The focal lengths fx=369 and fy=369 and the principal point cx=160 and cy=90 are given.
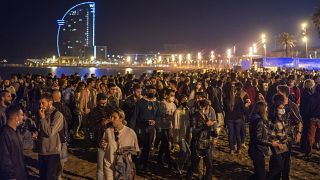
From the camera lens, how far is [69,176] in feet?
26.7

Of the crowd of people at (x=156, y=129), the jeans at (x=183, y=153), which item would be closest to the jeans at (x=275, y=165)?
the crowd of people at (x=156, y=129)

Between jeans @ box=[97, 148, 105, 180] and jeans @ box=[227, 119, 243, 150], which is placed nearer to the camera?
jeans @ box=[97, 148, 105, 180]

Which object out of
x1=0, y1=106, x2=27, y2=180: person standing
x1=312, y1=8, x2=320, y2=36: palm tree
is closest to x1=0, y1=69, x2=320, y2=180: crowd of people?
x1=0, y1=106, x2=27, y2=180: person standing

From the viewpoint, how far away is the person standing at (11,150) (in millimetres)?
4477

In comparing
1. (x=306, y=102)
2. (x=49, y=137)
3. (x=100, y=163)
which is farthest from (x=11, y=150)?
(x=306, y=102)

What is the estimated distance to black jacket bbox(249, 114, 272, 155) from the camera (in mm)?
6055

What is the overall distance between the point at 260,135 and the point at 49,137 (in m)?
3.39

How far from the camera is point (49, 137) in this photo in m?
5.76

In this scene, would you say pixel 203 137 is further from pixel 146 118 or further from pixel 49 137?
pixel 49 137

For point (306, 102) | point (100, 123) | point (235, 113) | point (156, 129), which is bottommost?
point (156, 129)

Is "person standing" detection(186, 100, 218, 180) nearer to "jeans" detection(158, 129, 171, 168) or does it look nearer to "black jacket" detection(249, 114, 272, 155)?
"black jacket" detection(249, 114, 272, 155)

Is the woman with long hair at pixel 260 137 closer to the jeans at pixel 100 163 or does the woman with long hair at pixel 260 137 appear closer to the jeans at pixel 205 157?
the jeans at pixel 205 157

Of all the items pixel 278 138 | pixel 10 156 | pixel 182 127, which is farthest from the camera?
pixel 182 127

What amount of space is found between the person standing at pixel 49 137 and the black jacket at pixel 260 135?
10.3ft
